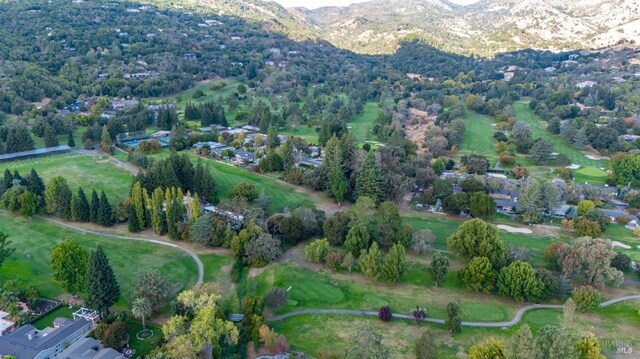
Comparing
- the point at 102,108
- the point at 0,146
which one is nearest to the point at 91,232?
the point at 0,146

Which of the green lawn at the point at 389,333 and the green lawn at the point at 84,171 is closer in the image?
the green lawn at the point at 389,333

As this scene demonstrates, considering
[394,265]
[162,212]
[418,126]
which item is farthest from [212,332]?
[418,126]

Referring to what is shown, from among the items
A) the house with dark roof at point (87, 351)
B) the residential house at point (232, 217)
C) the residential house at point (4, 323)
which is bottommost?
the residential house at point (4, 323)

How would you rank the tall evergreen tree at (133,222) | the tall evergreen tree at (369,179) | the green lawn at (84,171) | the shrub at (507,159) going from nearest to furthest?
the tall evergreen tree at (133,222)
the tall evergreen tree at (369,179)
the green lawn at (84,171)
the shrub at (507,159)

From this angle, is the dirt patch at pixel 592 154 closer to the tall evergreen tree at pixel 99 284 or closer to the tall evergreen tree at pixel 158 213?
the tall evergreen tree at pixel 158 213

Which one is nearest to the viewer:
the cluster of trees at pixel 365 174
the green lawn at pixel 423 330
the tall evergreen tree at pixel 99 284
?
the green lawn at pixel 423 330

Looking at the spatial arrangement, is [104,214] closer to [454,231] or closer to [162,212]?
[162,212]

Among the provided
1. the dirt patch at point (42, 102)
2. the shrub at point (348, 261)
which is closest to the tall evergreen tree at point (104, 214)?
the shrub at point (348, 261)
